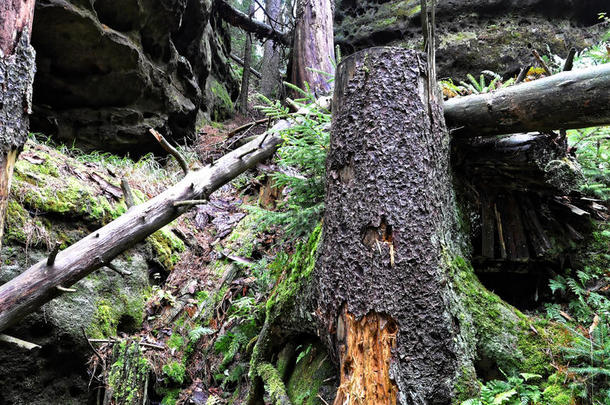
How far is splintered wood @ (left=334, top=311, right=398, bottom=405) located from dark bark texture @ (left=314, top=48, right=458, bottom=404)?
23 mm

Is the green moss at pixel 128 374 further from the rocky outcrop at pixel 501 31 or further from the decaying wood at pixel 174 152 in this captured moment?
the rocky outcrop at pixel 501 31

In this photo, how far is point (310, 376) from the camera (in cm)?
278

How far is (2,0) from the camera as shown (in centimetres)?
308

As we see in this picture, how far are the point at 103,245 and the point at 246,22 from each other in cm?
937

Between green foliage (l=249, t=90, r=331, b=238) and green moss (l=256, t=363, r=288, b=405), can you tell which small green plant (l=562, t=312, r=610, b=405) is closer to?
green moss (l=256, t=363, r=288, b=405)

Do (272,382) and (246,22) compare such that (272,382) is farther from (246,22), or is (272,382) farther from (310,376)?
(246,22)

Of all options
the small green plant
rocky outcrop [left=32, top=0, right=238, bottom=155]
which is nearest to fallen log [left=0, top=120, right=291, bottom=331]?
rocky outcrop [left=32, top=0, right=238, bottom=155]

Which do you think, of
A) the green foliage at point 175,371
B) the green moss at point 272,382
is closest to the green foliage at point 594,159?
the green moss at point 272,382

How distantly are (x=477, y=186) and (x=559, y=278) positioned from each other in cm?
97

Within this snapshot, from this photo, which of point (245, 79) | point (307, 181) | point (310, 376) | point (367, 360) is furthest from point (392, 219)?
point (245, 79)

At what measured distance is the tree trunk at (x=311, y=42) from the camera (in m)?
7.56

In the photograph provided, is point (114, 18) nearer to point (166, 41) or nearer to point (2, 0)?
point (166, 41)

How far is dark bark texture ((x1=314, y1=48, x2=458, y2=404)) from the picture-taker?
2125 mm

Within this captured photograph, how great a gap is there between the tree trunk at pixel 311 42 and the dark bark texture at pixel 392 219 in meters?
5.07
